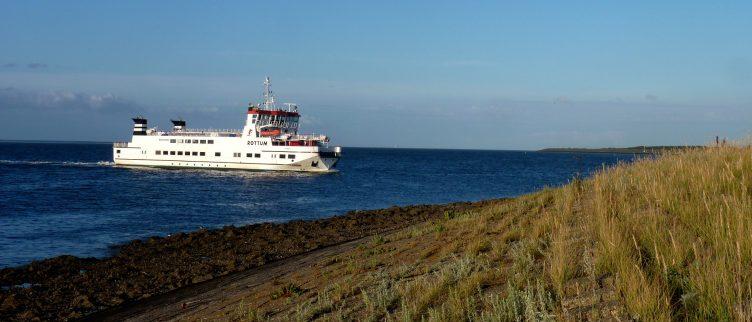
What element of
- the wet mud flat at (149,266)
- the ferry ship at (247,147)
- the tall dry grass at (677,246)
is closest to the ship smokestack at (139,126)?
the ferry ship at (247,147)

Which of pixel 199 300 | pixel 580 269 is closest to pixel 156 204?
pixel 199 300

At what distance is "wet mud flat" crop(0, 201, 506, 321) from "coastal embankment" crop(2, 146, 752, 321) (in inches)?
4.7

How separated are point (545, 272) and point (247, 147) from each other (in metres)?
60.6

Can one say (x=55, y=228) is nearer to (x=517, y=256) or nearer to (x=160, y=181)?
(x=517, y=256)

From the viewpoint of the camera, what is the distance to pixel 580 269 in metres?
5.80

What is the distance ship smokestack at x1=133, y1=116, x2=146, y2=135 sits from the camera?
237 ft

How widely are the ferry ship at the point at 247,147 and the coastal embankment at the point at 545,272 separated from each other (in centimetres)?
4932

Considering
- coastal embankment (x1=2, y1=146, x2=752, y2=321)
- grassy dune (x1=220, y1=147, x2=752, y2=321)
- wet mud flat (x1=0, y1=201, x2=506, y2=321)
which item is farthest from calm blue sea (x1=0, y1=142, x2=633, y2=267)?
grassy dune (x1=220, y1=147, x2=752, y2=321)

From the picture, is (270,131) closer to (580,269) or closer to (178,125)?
(178,125)

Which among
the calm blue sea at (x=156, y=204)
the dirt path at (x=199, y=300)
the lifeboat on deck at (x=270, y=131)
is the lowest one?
the calm blue sea at (x=156, y=204)

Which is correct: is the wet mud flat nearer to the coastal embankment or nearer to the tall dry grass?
the coastal embankment

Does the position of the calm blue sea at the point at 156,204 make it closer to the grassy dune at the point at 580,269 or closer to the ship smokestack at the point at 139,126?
the grassy dune at the point at 580,269

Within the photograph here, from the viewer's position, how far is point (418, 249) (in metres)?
9.91

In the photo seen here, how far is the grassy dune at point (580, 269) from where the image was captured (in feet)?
15.1
